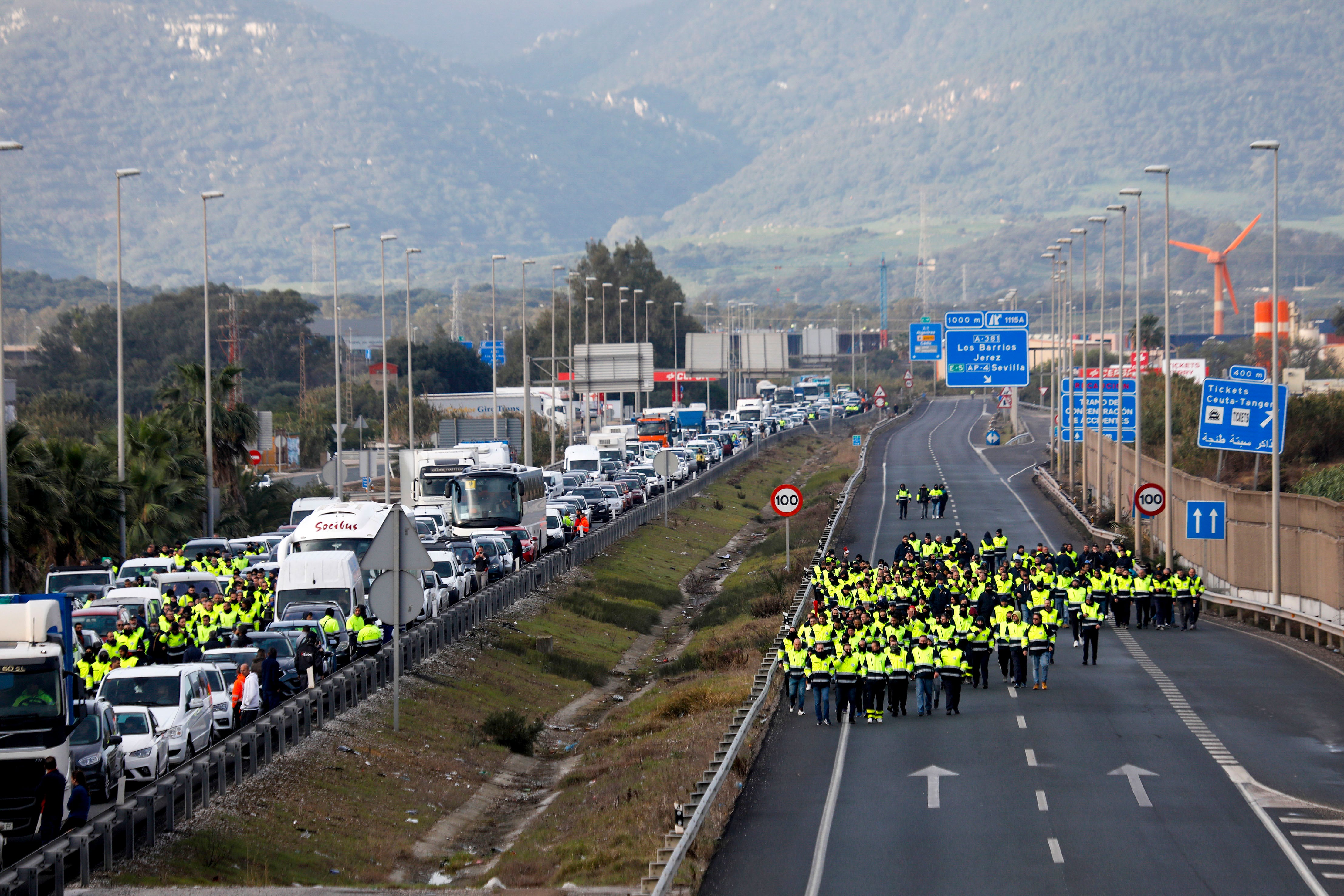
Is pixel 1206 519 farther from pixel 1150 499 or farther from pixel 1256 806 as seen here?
pixel 1256 806

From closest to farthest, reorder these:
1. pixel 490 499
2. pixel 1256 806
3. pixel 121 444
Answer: pixel 1256 806
pixel 121 444
pixel 490 499

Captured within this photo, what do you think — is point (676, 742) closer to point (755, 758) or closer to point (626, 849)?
point (755, 758)

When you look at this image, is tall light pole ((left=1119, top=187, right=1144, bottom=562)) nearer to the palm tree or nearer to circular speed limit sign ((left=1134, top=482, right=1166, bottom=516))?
circular speed limit sign ((left=1134, top=482, right=1166, bottom=516))

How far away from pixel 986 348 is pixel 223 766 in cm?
5049

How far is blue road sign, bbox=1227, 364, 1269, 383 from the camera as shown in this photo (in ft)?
128

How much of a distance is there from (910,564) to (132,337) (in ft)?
382

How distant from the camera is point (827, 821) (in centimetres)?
1734

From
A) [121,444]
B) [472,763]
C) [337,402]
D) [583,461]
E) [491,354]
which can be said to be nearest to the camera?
[472,763]

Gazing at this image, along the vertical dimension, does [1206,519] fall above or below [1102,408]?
below

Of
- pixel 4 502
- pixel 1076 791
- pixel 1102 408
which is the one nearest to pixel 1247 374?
pixel 1102 408

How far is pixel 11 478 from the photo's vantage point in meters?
32.0

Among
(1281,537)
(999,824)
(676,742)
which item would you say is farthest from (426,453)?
(999,824)

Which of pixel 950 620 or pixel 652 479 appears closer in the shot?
pixel 950 620

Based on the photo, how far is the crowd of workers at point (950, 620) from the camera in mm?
23547
